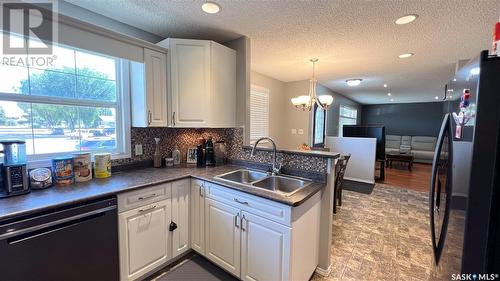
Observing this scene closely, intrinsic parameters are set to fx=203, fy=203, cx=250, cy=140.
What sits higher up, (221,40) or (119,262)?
(221,40)

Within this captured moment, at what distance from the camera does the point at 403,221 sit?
291 cm

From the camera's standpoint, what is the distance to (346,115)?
7.71 meters

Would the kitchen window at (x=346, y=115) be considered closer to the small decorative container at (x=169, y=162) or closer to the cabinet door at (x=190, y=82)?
the cabinet door at (x=190, y=82)

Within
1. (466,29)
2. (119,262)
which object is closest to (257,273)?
(119,262)

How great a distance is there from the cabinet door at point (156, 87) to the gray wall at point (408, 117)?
10325mm

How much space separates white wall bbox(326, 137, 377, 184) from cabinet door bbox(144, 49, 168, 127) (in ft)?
14.8

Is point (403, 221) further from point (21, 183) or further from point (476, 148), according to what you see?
point (21, 183)

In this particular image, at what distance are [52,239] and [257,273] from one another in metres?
1.38

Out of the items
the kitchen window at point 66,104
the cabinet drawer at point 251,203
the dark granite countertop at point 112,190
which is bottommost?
the cabinet drawer at point 251,203

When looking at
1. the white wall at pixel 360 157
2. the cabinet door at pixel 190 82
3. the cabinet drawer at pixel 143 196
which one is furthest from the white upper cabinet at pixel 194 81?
the white wall at pixel 360 157

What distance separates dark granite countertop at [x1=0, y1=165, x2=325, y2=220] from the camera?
1.21 meters

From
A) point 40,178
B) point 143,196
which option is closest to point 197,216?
point 143,196

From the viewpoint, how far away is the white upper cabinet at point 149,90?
6.66 feet

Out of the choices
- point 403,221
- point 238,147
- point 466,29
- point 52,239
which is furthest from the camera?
point 403,221
